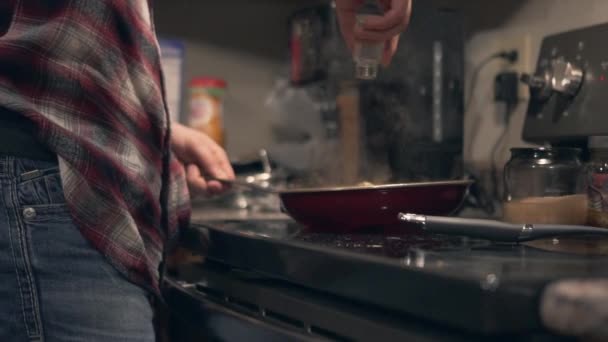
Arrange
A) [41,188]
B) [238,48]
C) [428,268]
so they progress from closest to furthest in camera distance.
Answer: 1. [428,268]
2. [41,188]
3. [238,48]

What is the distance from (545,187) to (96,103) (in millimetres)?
467

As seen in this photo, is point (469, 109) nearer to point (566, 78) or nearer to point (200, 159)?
point (566, 78)

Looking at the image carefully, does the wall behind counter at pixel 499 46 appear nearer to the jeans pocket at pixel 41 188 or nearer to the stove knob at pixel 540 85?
the stove knob at pixel 540 85

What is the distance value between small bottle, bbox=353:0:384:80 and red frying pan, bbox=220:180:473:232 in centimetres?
20

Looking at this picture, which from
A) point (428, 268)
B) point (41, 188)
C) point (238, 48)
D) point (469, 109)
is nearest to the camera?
point (428, 268)

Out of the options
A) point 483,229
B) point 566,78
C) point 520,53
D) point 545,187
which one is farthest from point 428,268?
point 520,53

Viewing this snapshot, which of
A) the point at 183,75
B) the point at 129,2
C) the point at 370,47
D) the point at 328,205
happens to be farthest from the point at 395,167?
the point at 183,75

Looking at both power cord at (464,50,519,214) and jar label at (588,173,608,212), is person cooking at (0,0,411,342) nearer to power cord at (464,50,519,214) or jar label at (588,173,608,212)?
jar label at (588,173,608,212)

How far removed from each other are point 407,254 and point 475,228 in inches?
3.1

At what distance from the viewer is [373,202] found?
67cm

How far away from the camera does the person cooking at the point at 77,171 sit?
2.10 feet

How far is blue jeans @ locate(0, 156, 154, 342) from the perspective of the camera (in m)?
0.64

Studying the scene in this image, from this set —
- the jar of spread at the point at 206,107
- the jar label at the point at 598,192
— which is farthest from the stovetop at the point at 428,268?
the jar of spread at the point at 206,107

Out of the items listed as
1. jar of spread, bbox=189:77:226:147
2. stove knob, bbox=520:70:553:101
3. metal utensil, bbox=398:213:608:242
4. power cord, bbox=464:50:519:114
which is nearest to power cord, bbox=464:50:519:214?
power cord, bbox=464:50:519:114
